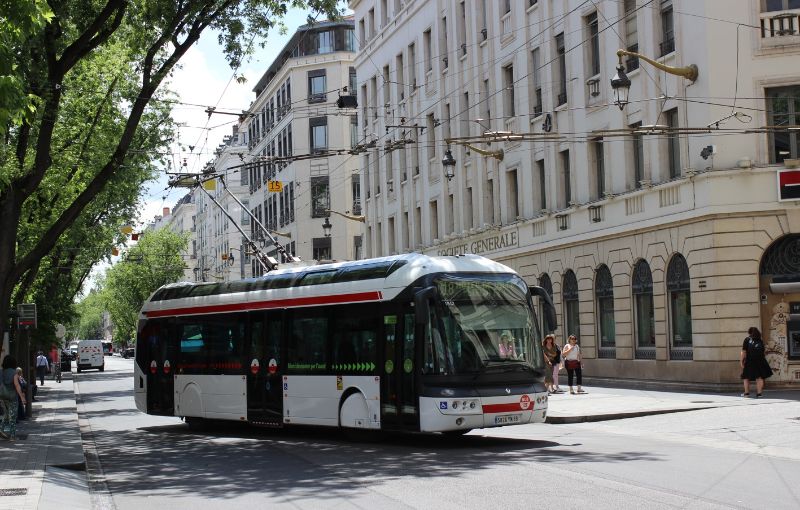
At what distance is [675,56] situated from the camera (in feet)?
97.3

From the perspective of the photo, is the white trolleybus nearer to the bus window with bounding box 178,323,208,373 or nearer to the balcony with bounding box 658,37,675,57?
the bus window with bounding box 178,323,208,373

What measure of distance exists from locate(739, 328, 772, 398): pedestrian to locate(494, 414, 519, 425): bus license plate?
1043 cm

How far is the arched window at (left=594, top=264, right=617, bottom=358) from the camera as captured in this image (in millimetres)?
34406

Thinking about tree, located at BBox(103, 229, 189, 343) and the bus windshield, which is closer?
the bus windshield

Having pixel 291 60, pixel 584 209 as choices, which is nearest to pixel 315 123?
pixel 291 60

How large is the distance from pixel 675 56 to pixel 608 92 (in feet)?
12.8

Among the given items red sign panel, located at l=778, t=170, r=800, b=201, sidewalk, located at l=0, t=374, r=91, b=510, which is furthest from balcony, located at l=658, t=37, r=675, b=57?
sidewalk, located at l=0, t=374, r=91, b=510

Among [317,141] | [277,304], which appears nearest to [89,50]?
[277,304]

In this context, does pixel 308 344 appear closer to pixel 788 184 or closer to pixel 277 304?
pixel 277 304

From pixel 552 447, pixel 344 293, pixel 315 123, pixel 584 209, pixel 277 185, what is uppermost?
pixel 315 123

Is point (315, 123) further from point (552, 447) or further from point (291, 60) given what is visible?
point (552, 447)

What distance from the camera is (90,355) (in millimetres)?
86062

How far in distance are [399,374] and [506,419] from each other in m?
1.76

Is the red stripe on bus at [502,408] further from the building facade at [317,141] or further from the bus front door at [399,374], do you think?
the building facade at [317,141]
